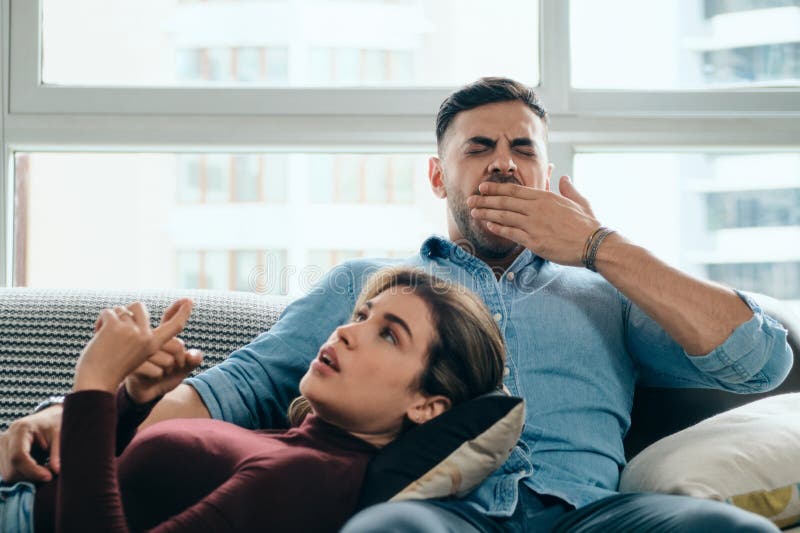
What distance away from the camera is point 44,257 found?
235 cm

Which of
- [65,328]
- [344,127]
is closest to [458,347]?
[65,328]

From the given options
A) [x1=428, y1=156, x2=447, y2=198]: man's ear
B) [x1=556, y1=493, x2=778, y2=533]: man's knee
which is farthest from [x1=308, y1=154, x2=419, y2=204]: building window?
[x1=556, y1=493, x2=778, y2=533]: man's knee

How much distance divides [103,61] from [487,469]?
1726mm

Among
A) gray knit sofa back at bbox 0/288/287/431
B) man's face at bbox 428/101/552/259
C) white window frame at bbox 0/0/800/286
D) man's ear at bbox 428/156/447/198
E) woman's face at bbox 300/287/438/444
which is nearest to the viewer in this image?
woman's face at bbox 300/287/438/444

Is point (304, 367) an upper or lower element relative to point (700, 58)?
lower

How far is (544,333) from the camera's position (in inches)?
60.4

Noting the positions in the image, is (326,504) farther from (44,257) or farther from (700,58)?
(700,58)

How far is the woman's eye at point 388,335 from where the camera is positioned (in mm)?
1236

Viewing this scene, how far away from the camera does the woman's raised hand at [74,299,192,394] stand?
992 mm

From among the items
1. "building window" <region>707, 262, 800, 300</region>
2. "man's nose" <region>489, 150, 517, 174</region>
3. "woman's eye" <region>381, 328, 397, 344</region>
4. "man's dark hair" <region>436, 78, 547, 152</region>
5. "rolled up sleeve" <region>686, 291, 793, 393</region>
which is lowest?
"rolled up sleeve" <region>686, 291, 793, 393</region>

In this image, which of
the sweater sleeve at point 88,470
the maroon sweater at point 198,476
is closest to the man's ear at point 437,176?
the maroon sweater at point 198,476

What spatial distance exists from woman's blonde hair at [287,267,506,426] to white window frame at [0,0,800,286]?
1046mm

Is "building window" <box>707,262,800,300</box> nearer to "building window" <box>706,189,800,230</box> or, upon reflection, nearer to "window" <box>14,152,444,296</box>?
"building window" <box>706,189,800,230</box>

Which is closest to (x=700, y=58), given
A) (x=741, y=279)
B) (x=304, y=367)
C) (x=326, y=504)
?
(x=741, y=279)
